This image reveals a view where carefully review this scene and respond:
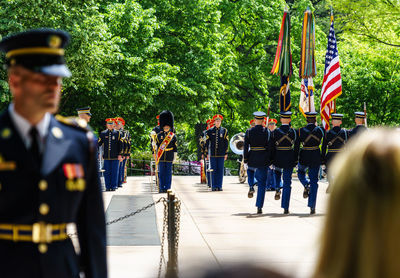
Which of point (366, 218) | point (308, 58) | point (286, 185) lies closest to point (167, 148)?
point (308, 58)

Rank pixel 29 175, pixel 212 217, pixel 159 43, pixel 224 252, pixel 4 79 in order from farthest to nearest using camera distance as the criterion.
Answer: pixel 159 43
pixel 4 79
pixel 212 217
pixel 224 252
pixel 29 175

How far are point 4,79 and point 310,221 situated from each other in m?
11.2

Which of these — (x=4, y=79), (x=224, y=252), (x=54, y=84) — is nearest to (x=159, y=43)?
(x=4, y=79)

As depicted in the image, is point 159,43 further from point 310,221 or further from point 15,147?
point 15,147

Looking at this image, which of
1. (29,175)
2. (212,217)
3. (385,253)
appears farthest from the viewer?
(212,217)

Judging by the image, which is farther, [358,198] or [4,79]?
[4,79]

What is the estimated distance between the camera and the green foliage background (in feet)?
86.8

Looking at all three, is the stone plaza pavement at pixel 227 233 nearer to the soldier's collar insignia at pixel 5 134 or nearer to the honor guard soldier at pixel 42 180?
the honor guard soldier at pixel 42 180

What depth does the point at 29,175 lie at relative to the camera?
10.9 ft

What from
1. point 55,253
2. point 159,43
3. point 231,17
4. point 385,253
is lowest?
point 55,253

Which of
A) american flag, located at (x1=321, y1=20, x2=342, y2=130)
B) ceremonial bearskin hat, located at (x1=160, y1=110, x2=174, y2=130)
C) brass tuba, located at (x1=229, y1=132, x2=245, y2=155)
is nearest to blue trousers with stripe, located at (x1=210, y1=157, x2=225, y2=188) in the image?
ceremonial bearskin hat, located at (x1=160, y1=110, x2=174, y2=130)

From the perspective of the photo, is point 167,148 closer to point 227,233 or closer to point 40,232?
point 227,233

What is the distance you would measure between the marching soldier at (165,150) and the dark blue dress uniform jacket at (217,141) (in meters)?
1.65

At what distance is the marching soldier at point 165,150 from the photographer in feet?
70.4
